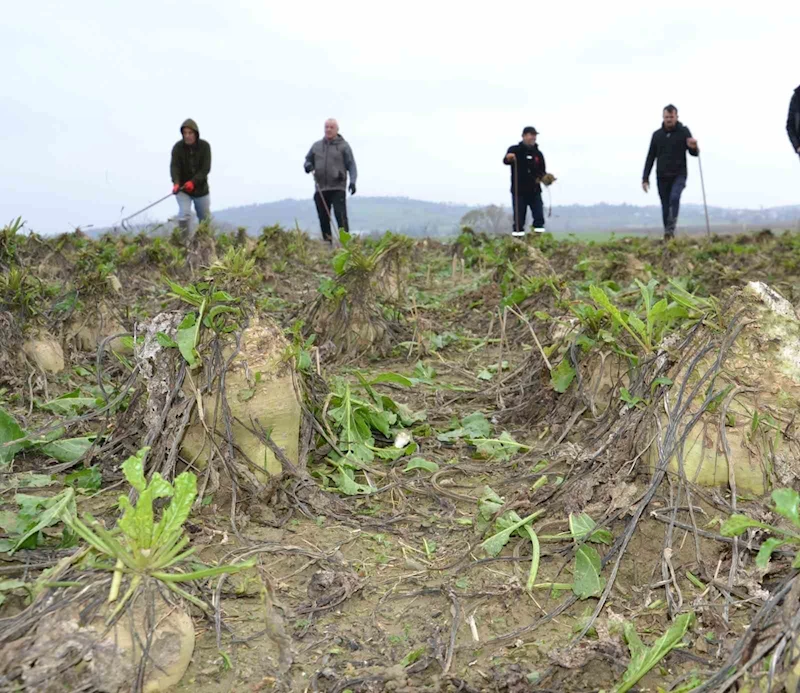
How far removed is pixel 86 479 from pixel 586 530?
1.86 meters

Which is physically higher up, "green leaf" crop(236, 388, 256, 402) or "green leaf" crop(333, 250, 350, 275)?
"green leaf" crop(333, 250, 350, 275)

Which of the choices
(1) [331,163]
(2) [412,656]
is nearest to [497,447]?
(2) [412,656]

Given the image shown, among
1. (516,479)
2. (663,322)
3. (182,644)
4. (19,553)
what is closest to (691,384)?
(663,322)

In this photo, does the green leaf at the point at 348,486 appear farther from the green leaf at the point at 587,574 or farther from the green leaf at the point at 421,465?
the green leaf at the point at 587,574

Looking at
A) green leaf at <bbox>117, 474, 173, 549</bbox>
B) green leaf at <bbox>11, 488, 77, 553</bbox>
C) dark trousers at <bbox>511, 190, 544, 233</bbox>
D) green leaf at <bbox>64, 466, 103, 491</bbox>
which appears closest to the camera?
green leaf at <bbox>117, 474, 173, 549</bbox>

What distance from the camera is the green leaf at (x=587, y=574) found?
234 centimetres

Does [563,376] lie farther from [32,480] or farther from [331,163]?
[331,163]

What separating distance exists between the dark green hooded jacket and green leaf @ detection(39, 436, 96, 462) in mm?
7410

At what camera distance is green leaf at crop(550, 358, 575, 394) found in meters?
3.83

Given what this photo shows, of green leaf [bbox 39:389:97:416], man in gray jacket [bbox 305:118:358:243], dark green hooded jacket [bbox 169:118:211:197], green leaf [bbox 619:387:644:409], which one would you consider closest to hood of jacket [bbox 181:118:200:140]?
dark green hooded jacket [bbox 169:118:211:197]

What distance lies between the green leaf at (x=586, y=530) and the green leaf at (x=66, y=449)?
195 cm

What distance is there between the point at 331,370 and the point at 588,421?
1813 millimetres

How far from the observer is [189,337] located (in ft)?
9.59

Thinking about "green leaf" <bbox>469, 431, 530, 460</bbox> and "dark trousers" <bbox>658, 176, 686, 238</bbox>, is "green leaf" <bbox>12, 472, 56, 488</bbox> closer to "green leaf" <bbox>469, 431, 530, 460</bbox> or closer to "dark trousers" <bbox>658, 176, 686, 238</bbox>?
"green leaf" <bbox>469, 431, 530, 460</bbox>
